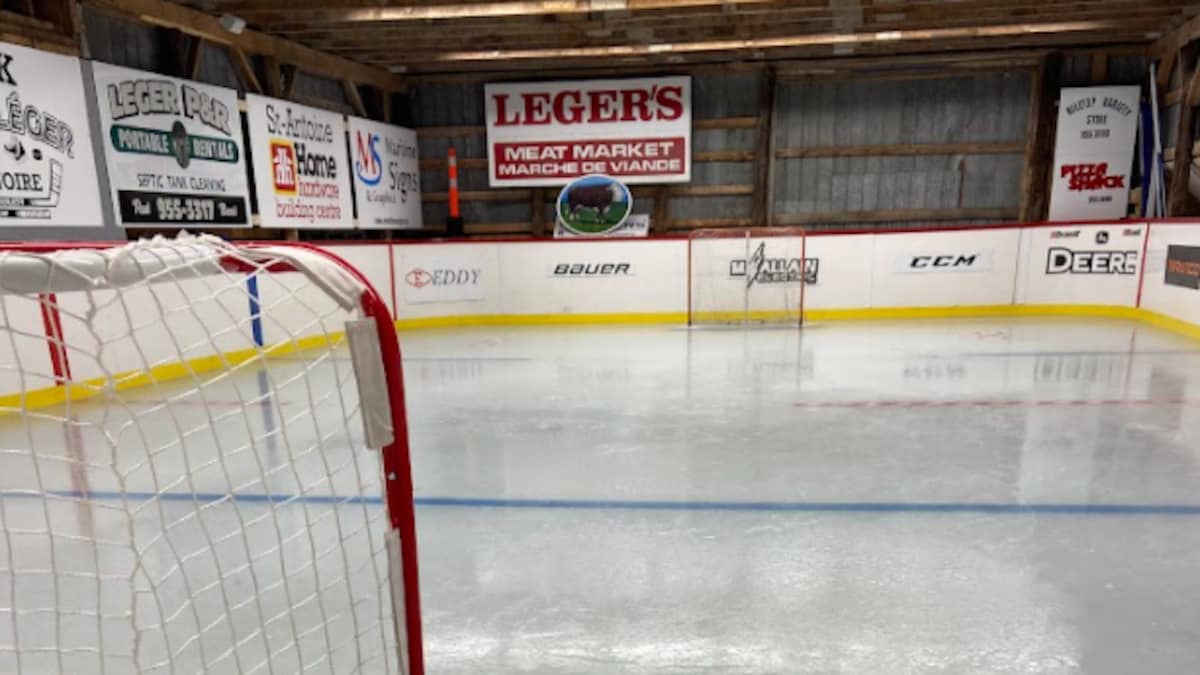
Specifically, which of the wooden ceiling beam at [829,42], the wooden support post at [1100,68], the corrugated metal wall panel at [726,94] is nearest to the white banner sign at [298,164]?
the wooden ceiling beam at [829,42]

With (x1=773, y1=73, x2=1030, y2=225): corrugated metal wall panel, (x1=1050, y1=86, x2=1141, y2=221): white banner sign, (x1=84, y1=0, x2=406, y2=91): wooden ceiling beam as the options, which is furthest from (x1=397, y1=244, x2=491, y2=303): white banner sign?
(x1=1050, y1=86, x2=1141, y2=221): white banner sign

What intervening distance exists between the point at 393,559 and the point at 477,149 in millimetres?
11994

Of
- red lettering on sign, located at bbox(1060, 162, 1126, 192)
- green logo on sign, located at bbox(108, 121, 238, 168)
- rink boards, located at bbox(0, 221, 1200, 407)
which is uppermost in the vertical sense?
green logo on sign, located at bbox(108, 121, 238, 168)

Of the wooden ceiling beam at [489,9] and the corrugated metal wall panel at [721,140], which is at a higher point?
the wooden ceiling beam at [489,9]

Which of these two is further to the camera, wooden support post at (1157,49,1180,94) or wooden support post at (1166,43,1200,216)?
wooden support post at (1157,49,1180,94)

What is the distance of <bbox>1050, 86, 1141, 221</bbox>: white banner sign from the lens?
11070mm

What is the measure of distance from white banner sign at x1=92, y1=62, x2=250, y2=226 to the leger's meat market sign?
501 centimetres

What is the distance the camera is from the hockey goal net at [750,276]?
32.9 ft

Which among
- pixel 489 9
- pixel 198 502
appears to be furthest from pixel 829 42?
pixel 198 502

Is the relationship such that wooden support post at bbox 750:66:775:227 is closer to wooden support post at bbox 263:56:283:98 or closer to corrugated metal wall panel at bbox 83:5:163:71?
wooden support post at bbox 263:56:283:98

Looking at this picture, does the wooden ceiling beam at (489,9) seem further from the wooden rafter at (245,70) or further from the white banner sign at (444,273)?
the white banner sign at (444,273)

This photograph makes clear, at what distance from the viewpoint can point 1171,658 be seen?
210 cm

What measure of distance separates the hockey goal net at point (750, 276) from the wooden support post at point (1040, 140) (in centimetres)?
463

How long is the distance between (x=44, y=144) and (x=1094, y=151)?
14.2m
